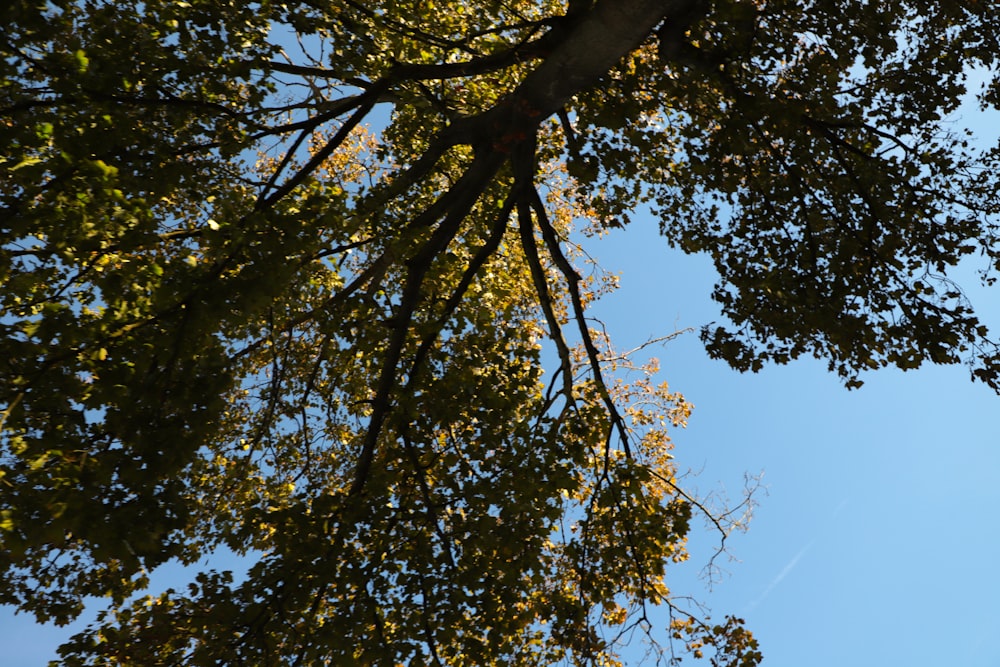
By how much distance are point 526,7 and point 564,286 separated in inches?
185

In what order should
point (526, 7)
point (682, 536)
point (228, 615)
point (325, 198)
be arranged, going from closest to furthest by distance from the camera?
1. point (325, 198)
2. point (228, 615)
3. point (682, 536)
4. point (526, 7)

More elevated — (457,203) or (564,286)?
(564,286)

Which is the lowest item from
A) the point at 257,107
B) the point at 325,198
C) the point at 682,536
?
the point at 682,536

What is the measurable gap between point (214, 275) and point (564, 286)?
848cm

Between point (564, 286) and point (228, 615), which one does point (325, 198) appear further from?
point (564, 286)

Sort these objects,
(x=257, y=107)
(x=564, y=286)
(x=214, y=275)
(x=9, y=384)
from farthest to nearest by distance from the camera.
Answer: (x=564, y=286)
(x=257, y=107)
(x=214, y=275)
(x=9, y=384)


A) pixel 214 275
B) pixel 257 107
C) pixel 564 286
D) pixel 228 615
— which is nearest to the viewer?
pixel 214 275

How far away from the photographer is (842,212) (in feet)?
26.4

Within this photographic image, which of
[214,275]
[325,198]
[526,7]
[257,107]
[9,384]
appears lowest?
[9,384]

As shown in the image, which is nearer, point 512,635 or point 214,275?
point 214,275

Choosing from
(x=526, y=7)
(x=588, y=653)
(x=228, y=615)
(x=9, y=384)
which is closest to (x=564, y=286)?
(x=526, y=7)

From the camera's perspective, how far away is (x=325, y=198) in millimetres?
5727

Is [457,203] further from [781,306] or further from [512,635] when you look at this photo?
[512,635]

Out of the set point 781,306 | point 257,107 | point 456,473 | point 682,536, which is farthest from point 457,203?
point 682,536
